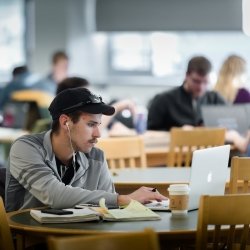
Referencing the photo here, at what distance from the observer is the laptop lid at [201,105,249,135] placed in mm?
7066

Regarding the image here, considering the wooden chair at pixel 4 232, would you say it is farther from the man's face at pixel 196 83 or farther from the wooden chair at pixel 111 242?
the man's face at pixel 196 83

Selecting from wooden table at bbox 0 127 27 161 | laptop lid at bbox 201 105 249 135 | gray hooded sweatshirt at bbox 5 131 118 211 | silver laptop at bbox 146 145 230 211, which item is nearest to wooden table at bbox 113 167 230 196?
gray hooded sweatshirt at bbox 5 131 118 211

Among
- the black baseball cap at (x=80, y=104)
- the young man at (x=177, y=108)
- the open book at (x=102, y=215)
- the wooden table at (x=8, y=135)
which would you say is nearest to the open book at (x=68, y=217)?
the open book at (x=102, y=215)

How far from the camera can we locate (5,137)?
8.02m

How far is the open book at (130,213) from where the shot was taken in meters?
3.61

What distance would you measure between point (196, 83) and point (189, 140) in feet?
3.55

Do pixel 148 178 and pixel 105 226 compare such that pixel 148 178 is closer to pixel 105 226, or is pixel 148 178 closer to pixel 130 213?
pixel 130 213

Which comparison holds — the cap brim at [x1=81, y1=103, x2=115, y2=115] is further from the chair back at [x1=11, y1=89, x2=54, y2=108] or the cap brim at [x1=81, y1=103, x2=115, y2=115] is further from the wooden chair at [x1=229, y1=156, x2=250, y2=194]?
the chair back at [x1=11, y1=89, x2=54, y2=108]

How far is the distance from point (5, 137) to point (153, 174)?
3.02m

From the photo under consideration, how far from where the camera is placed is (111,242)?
2662 mm

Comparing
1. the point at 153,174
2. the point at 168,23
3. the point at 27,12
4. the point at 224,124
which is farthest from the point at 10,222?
the point at 27,12

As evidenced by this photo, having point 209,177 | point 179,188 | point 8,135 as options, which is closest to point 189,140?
point 8,135

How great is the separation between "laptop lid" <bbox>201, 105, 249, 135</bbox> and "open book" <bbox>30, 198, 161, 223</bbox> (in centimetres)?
337

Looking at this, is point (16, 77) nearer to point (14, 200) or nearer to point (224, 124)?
point (224, 124)
